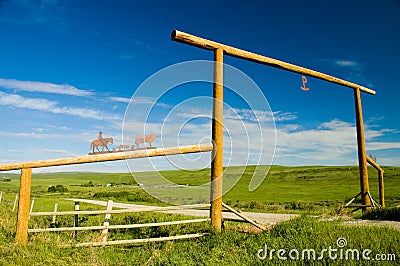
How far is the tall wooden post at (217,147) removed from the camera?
7.00 meters

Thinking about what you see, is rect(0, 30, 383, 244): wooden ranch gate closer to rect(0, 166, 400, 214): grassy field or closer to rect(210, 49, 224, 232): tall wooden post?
rect(210, 49, 224, 232): tall wooden post

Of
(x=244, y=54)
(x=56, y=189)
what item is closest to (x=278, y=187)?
(x=56, y=189)

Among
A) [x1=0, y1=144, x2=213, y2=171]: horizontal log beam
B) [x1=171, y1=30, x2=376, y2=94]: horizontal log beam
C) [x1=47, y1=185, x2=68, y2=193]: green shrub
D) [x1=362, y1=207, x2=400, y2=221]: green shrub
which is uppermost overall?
[x1=171, y1=30, x2=376, y2=94]: horizontal log beam

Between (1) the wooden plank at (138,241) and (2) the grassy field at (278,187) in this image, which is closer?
(1) the wooden plank at (138,241)

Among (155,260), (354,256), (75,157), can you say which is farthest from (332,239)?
(75,157)

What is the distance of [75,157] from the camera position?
20.3 feet

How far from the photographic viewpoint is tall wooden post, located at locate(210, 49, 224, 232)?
700 centimetres

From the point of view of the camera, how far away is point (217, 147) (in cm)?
713

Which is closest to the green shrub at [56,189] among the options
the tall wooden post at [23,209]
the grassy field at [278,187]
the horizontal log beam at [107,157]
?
the grassy field at [278,187]

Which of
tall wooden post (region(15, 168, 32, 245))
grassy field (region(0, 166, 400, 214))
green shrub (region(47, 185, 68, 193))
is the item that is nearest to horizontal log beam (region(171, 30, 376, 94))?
tall wooden post (region(15, 168, 32, 245))

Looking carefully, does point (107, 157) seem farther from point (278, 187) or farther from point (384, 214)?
point (278, 187)

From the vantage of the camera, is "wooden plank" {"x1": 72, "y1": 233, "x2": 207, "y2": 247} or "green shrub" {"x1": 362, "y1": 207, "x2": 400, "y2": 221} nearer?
"wooden plank" {"x1": 72, "y1": 233, "x2": 207, "y2": 247}

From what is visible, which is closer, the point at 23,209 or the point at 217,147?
the point at 23,209

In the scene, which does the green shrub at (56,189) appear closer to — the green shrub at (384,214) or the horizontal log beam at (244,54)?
the horizontal log beam at (244,54)
